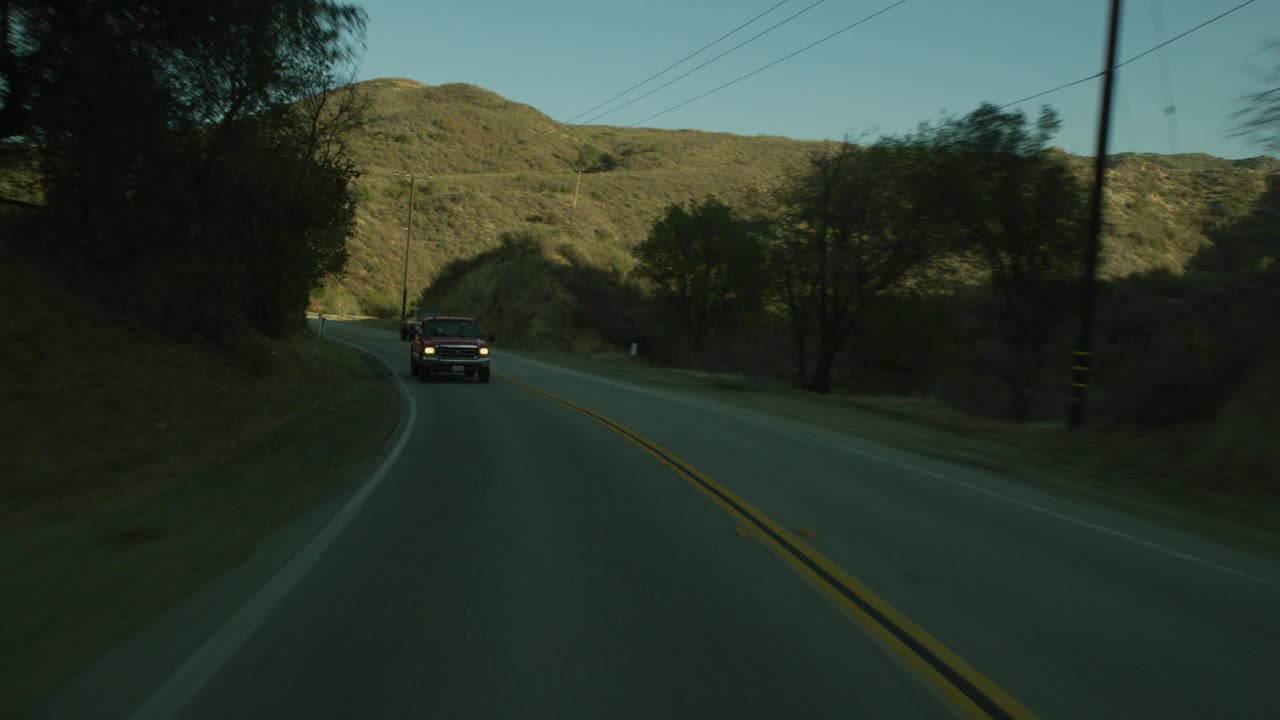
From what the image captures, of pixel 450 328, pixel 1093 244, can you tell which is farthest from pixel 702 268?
pixel 1093 244

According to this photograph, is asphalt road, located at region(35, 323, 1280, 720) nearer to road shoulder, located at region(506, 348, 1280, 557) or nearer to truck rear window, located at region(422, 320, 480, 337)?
road shoulder, located at region(506, 348, 1280, 557)

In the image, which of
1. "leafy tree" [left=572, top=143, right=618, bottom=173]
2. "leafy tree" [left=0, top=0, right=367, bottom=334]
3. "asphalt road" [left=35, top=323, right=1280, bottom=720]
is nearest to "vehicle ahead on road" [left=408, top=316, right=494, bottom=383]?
"leafy tree" [left=0, top=0, right=367, bottom=334]

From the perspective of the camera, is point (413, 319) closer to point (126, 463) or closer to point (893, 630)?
point (126, 463)

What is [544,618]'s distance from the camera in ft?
16.8

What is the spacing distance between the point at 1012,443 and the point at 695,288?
87.8 ft

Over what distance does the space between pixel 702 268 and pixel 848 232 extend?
1235cm

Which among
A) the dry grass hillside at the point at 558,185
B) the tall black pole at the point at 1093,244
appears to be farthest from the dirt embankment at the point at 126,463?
the dry grass hillside at the point at 558,185

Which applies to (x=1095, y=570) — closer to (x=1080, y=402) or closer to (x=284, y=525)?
(x=284, y=525)

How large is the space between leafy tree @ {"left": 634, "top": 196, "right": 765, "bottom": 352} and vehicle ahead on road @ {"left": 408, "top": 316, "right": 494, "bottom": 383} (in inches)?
700

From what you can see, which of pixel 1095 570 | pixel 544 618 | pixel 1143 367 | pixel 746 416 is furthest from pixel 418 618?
pixel 1143 367

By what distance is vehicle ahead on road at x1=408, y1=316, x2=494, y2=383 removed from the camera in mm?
24391

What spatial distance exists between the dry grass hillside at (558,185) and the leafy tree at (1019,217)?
3107 mm

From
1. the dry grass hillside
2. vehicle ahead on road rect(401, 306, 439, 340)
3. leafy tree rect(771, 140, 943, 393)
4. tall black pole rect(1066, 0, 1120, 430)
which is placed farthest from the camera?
the dry grass hillside

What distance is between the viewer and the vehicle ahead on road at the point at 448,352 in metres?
24.4
